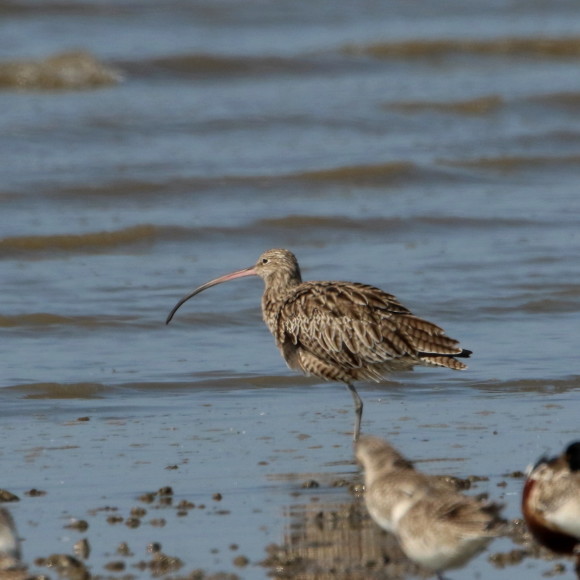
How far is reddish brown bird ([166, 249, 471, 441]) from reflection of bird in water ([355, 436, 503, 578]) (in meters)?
2.95

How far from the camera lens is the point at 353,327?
8.34 m

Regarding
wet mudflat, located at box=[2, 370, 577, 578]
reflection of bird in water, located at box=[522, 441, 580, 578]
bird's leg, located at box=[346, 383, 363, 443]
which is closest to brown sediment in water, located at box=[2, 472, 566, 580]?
wet mudflat, located at box=[2, 370, 577, 578]

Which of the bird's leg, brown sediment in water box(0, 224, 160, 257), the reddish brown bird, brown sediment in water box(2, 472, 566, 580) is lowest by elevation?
brown sediment in water box(2, 472, 566, 580)

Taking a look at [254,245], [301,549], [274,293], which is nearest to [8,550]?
[301,549]

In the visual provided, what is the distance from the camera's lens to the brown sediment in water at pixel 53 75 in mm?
20984

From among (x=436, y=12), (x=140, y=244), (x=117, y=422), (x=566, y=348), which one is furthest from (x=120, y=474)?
(x=436, y=12)

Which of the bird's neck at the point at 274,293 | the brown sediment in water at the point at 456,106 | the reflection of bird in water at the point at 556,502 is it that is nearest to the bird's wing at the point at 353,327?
the bird's neck at the point at 274,293

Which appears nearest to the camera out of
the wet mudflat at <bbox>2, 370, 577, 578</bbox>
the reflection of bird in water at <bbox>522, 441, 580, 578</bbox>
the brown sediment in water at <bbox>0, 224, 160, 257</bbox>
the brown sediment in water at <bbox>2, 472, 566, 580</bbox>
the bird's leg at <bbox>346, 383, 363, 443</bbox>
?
the reflection of bird in water at <bbox>522, 441, 580, 578</bbox>

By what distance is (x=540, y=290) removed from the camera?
445 inches

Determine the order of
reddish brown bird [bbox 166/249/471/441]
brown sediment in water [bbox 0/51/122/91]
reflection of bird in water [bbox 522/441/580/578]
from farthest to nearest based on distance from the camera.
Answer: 1. brown sediment in water [bbox 0/51/122/91]
2. reddish brown bird [bbox 166/249/471/441]
3. reflection of bird in water [bbox 522/441/580/578]

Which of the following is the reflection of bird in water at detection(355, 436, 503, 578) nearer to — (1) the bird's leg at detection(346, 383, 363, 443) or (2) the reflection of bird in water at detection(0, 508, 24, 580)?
(2) the reflection of bird in water at detection(0, 508, 24, 580)

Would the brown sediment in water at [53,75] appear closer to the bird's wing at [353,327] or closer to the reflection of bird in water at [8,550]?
the bird's wing at [353,327]

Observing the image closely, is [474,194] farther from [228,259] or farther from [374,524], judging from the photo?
[374,524]

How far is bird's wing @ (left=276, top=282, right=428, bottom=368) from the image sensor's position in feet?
27.2
